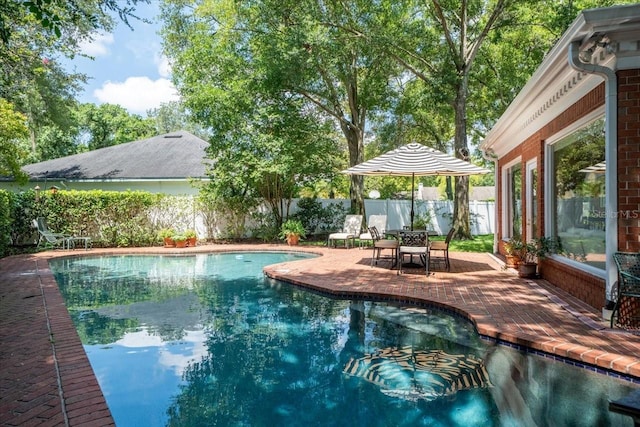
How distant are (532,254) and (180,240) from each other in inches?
497

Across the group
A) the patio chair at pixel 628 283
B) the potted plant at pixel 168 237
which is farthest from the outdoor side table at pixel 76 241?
the patio chair at pixel 628 283

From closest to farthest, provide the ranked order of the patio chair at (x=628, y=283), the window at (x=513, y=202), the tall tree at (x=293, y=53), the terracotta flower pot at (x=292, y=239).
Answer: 1. the patio chair at (x=628, y=283)
2. the window at (x=513, y=202)
3. the tall tree at (x=293, y=53)
4. the terracotta flower pot at (x=292, y=239)

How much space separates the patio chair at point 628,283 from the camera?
17.1 feet

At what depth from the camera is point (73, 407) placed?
11.7ft

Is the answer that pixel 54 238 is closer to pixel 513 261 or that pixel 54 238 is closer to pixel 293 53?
pixel 293 53

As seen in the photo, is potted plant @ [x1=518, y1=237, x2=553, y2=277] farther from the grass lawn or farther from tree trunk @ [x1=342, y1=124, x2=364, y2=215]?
tree trunk @ [x1=342, y1=124, x2=364, y2=215]

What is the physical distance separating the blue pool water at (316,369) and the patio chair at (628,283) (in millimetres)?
1362

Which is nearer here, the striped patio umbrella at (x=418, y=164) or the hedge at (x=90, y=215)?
the striped patio umbrella at (x=418, y=164)

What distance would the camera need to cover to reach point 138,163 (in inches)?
874

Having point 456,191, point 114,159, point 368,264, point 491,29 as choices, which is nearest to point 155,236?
point 114,159

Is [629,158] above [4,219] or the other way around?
above

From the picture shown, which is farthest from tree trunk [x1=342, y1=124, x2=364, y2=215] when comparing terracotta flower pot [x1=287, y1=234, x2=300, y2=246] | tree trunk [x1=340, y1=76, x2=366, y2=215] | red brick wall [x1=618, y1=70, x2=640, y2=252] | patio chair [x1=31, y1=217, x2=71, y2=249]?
red brick wall [x1=618, y1=70, x2=640, y2=252]

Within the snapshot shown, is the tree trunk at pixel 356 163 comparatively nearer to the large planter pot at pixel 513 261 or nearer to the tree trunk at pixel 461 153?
the tree trunk at pixel 461 153

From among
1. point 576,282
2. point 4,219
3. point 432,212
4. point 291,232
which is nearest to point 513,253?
point 576,282
